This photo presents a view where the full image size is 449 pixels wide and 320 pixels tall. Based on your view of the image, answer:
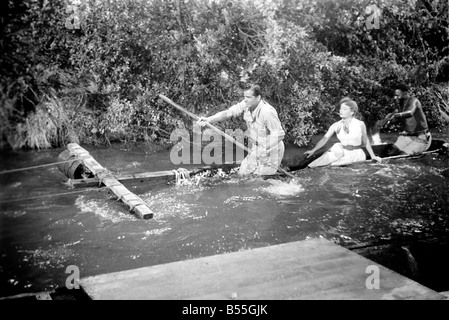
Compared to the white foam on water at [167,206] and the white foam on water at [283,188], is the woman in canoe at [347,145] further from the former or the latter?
the white foam on water at [167,206]

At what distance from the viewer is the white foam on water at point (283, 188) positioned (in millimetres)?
7578

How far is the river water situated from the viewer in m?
5.29

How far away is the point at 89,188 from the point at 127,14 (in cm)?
468

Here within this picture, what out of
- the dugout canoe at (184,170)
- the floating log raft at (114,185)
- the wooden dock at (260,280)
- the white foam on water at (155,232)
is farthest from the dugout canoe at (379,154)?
the wooden dock at (260,280)

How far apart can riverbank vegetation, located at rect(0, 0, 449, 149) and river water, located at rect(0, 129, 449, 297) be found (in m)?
1.62

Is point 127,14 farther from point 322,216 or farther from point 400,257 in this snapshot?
point 400,257

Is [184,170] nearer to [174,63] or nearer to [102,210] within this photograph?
[102,210]

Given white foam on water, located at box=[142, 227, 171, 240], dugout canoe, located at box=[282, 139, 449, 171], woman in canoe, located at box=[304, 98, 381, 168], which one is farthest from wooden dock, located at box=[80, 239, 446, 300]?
woman in canoe, located at box=[304, 98, 381, 168]

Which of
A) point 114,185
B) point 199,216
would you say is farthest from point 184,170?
point 114,185

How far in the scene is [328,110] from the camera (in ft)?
39.1

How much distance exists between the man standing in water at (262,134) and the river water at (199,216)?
25 cm

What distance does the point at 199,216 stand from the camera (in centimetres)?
663

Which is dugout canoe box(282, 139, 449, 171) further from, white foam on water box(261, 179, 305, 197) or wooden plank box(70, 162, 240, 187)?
wooden plank box(70, 162, 240, 187)
